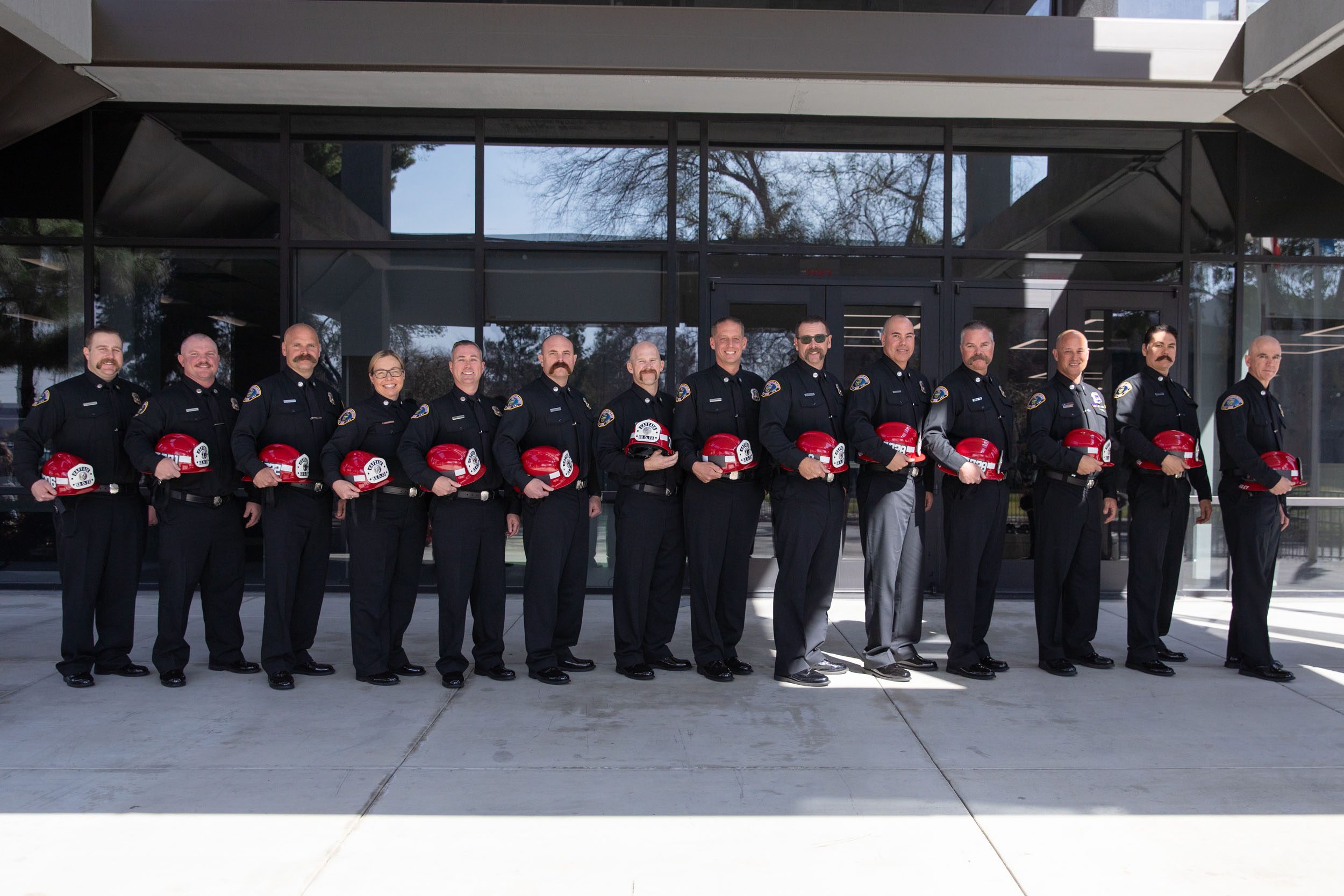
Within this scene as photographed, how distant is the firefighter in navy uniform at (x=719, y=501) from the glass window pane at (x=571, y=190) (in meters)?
2.69

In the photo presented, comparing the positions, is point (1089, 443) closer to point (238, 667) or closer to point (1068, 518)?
point (1068, 518)

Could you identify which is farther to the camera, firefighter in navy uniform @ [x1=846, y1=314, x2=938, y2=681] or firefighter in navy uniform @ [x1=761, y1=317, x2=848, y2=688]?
firefighter in navy uniform @ [x1=846, y1=314, x2=938, y2=681]

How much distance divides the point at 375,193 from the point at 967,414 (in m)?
4.92

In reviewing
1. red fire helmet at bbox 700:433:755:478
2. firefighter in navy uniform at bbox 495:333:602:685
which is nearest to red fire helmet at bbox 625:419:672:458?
red fire helmet at bbox 700:433:755:478

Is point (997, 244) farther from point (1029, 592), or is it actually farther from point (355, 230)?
point (355, 230)

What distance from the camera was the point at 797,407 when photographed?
5098mm

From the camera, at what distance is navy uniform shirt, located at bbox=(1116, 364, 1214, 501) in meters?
5.44

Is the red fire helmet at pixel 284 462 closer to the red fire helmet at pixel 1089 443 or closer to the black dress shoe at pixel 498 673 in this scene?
the black dress shoe at pixel 498 673

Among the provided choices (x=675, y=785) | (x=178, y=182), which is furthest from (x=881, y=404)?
(x=178, y=182)

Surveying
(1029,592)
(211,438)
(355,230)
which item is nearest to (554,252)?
(355,230)

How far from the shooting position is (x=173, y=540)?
16.5 ft

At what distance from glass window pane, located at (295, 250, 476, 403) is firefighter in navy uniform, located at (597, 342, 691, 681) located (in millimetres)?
2728

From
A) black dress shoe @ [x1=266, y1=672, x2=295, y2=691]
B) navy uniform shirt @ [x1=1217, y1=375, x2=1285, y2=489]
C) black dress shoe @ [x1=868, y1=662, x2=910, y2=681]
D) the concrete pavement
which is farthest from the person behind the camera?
navy uniform shirt @ [x1=1217, y1=375, x2=1285, y2=489]

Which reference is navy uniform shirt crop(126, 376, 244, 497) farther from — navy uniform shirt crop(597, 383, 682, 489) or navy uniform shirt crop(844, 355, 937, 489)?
navy uniform shirt crop(844, 355, 937, 489)
